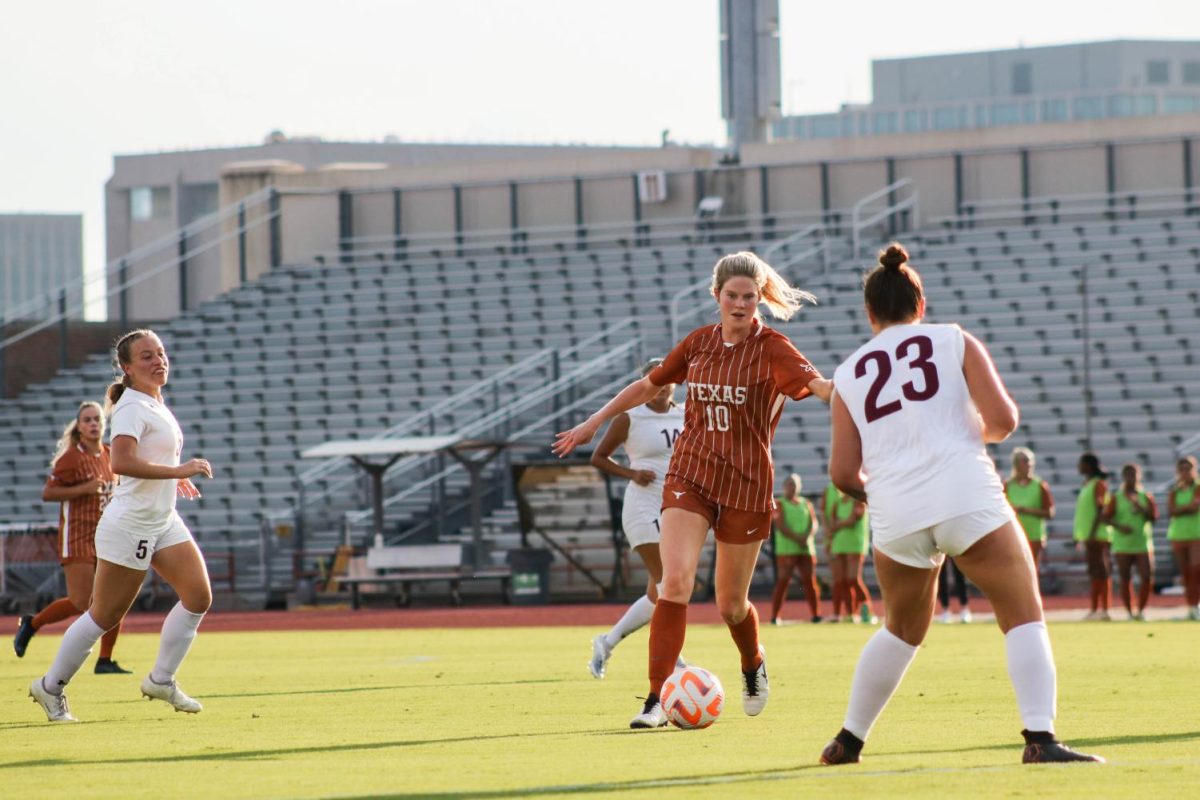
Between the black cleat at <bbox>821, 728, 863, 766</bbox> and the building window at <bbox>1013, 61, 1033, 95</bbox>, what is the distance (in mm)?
106675

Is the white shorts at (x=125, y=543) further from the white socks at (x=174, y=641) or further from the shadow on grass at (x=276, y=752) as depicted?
the shadow on grass at (x=276, y=752)

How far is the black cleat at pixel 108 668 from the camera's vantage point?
1558cm

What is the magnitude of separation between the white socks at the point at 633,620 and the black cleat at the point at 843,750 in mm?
5525

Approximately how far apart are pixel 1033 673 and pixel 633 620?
6311 millimetres

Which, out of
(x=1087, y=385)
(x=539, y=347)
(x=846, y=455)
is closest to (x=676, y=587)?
(x=846, y=455)

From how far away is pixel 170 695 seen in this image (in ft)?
37.2

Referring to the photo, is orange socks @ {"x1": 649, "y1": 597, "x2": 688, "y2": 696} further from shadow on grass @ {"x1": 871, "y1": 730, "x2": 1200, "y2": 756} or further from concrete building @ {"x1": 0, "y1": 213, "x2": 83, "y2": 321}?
concrete building @ {"x1": 0, "y1": 213, "x2": 83, "y2": 321}

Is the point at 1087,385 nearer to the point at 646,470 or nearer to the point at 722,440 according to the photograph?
the point at 646,470

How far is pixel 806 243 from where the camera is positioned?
Answer: 41.4 meters

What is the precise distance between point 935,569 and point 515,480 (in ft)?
75.3

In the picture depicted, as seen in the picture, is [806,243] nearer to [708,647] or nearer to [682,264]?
[682,264]

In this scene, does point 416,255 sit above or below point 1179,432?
above

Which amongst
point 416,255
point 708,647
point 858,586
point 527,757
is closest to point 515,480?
point 858,586

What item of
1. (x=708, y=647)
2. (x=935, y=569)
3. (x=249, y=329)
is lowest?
(x=708, y=647)
